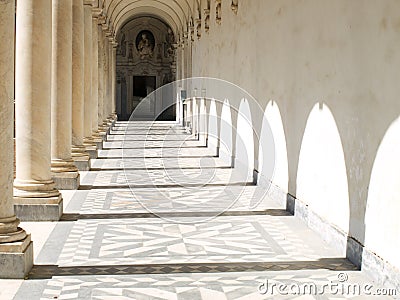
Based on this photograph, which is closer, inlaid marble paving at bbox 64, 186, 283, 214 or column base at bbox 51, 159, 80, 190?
inlaid marble paving at bbox 64, 186, 283, 214

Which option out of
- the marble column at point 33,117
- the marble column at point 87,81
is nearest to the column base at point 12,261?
the marble column at point 33,117

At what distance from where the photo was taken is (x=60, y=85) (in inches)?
527

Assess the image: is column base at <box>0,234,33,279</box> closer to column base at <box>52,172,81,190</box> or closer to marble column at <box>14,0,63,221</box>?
marble column at <box>14,0,63,221</box>

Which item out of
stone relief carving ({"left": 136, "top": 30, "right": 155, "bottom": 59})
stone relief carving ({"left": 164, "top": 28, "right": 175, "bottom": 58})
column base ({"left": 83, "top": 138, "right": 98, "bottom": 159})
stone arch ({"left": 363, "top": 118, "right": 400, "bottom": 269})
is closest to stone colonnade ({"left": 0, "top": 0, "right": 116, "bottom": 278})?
column base ({"left": 83, "top": 138, "right": 98, "bottom": 159})

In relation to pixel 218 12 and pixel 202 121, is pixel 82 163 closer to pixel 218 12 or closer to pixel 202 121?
pixel 218 12

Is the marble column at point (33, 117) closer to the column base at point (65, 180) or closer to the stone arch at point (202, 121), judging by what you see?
the column base at point (65, 180)

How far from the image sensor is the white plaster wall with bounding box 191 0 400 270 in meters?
7.55

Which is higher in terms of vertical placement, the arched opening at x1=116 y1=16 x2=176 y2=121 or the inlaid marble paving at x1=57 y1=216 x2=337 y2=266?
the arched opening at x1=116 y1=16 x2=176 y2=121

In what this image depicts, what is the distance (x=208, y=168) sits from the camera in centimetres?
1866

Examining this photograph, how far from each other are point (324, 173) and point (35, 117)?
416 centimetres

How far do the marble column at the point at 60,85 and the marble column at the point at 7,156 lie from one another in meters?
5.53

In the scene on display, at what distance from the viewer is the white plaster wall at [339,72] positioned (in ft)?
24.8

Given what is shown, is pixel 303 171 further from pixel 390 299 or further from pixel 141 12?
pixel 141 12

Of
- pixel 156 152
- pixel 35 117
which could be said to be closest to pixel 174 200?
pixel 35 117
